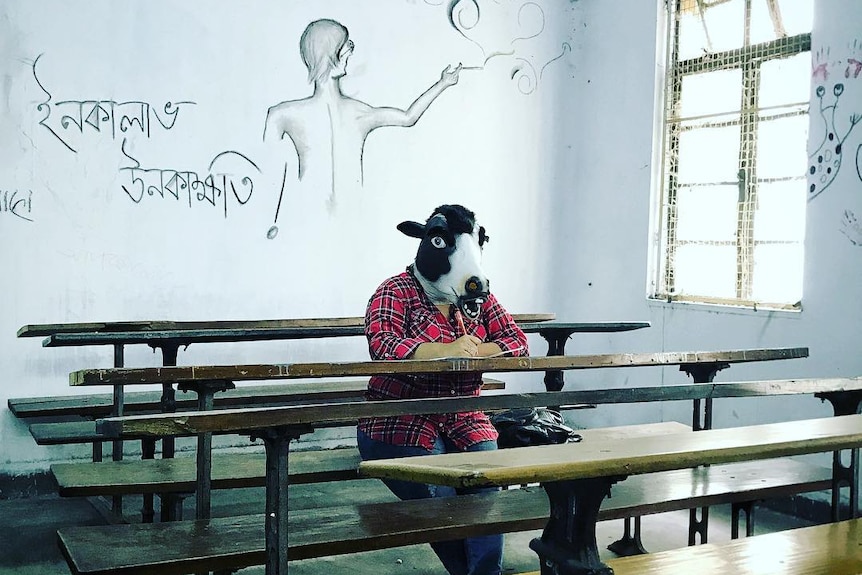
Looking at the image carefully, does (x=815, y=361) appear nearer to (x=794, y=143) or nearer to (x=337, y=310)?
(x=794, y=143)

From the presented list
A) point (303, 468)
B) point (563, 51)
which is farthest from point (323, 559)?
point (563, 51)

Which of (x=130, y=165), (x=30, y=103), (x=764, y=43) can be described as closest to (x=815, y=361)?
(x=764, y=43)

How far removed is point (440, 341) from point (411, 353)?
0.19m

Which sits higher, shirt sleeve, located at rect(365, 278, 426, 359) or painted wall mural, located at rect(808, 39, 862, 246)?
painted wall mural, located at rect(808, 39, 862, 246)

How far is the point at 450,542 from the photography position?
9.97ft

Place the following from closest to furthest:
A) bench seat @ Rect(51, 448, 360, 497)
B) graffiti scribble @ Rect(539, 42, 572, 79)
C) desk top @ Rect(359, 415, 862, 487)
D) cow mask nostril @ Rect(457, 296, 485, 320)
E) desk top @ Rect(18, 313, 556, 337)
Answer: desk top @ Rect(359, 415, 862, 487) → bench seat @ Rect(51, 448, 360, 497) → cow mask nostril @ Rect(457, 296, 485, 320) → desk top @ Rect(18, 313, 556, 337) → graffiti scribble @ Rect(539, 42, 572, 79)

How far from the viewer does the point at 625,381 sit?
599 cm

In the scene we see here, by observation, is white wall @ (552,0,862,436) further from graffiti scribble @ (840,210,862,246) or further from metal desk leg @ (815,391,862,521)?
metal desk leg @ (815,391,862,521)

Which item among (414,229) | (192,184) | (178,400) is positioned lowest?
(178,400)

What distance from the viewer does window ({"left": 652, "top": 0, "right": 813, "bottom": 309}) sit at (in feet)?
16.4

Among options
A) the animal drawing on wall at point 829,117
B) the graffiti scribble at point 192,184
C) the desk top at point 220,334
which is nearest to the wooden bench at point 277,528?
the desk top at point 220,334

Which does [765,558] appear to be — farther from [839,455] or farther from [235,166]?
[235,166]

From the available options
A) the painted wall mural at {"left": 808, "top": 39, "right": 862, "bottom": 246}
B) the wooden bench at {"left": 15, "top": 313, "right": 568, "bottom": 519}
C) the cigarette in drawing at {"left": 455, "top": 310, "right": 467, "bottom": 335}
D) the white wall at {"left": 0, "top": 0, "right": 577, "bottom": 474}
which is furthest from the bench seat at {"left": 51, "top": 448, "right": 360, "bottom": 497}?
the painted wall mural at {"left": 808, "top": 39, "right": 862, "bottom": 246}

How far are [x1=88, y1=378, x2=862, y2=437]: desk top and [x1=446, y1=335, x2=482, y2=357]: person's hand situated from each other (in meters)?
0.35
